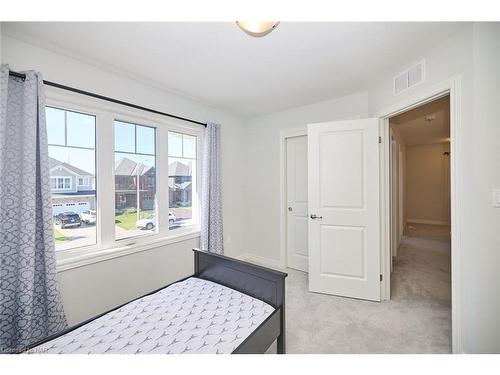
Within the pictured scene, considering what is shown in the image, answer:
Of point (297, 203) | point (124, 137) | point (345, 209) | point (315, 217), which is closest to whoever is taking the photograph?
point (124, 137)

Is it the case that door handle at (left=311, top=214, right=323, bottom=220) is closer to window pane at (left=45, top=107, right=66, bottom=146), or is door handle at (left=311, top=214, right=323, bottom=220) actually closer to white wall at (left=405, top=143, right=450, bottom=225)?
window pane at (left=45, top=107, right=66, bottom=146)

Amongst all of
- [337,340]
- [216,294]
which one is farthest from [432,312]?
[216,294]

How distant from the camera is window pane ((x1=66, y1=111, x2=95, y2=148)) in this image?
198 cm

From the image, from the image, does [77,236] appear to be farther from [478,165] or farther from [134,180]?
[478,165]

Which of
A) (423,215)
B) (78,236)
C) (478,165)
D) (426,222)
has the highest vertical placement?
(478,165)

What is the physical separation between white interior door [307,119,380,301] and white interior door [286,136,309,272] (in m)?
0.61

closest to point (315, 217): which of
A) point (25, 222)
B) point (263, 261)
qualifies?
point (263, 261)

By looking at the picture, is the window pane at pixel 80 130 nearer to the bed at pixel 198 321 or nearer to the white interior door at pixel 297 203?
the bed at pixel 198 321

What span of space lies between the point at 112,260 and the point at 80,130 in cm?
127

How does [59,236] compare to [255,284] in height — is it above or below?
above

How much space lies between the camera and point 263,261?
360 cm

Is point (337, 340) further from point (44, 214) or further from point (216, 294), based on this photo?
point (44, 214)

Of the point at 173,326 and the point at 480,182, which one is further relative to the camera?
the point at 480,182

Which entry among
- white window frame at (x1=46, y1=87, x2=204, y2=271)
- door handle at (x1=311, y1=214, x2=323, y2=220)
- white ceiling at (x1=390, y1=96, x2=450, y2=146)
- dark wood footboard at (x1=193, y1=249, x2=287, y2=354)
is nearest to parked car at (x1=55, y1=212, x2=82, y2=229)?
white window frame at (x1=46, y1=87, x2=204, y2=271)
